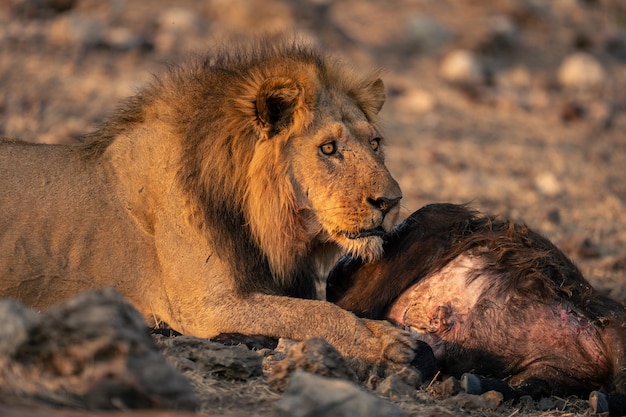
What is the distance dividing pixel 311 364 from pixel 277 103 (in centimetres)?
144

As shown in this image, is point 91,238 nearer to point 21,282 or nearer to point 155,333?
point 21,282

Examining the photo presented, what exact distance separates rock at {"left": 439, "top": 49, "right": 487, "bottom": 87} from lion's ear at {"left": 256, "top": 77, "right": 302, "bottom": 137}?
29.2ft

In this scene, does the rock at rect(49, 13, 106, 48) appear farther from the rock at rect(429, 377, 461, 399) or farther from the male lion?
the rock at rect(429, 377, 461, 399)

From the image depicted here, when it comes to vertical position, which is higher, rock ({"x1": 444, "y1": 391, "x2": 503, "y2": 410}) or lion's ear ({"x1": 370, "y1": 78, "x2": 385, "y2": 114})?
lion's ear ({"x1": 370, "y1": 78, "x2": 385, "y2": 114})

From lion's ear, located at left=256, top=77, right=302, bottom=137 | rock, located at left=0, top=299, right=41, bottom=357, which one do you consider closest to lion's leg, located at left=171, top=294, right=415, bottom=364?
lion's ear, located at left=256, top=77, right=302, bottom=137

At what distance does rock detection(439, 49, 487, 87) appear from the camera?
527 inches

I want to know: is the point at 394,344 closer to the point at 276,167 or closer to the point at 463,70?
the point at 276,167

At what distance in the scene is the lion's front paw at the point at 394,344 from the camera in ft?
13.3

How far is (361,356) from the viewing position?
4.14m

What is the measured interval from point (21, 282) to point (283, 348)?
1.38m

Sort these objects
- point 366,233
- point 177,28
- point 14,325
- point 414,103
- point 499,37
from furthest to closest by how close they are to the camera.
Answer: point 499,37 → point 177,28 → point 414,103 → point 366,233 → point 14,325

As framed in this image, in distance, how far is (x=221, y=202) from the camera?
4.63m

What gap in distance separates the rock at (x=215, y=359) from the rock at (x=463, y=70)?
9.84 metres

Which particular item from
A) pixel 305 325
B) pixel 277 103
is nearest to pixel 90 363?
pixel 305 325
